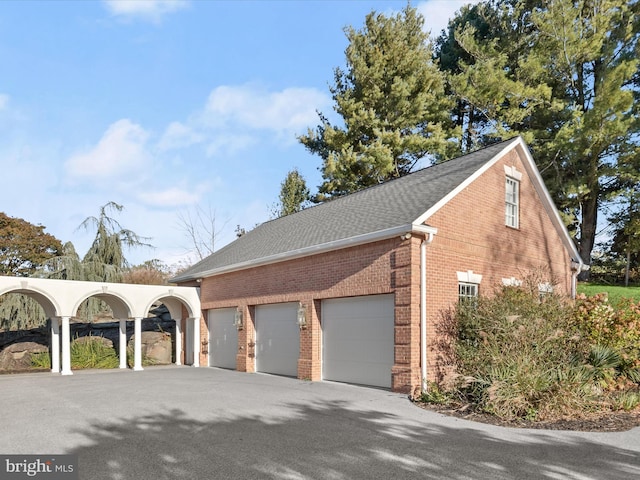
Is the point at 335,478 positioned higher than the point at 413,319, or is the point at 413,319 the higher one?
the point at 413,319

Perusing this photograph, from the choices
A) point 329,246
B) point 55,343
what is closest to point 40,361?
point 55,343

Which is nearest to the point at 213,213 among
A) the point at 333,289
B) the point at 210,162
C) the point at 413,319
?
the point at 210,162

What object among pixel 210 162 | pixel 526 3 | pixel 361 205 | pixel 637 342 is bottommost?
pixel 637 342

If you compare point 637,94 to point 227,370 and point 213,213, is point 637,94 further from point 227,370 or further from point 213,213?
point 213,213

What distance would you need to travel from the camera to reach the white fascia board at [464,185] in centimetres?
1184

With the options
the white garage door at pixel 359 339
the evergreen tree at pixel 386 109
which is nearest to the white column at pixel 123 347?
the white garage door at pixel 359 339

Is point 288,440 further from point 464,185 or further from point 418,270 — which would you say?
point 464,185

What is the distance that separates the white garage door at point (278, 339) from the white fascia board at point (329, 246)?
1512 mm

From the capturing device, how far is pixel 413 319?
37.1 ft

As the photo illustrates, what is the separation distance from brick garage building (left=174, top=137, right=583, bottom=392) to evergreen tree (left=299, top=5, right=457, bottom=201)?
9.48 m

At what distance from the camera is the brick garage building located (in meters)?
11.7

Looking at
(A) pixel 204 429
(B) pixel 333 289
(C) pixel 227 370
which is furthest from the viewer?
(C) pixel 227 370

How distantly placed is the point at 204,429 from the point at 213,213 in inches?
1262

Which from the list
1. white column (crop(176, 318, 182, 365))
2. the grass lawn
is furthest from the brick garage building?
the grass lawn
